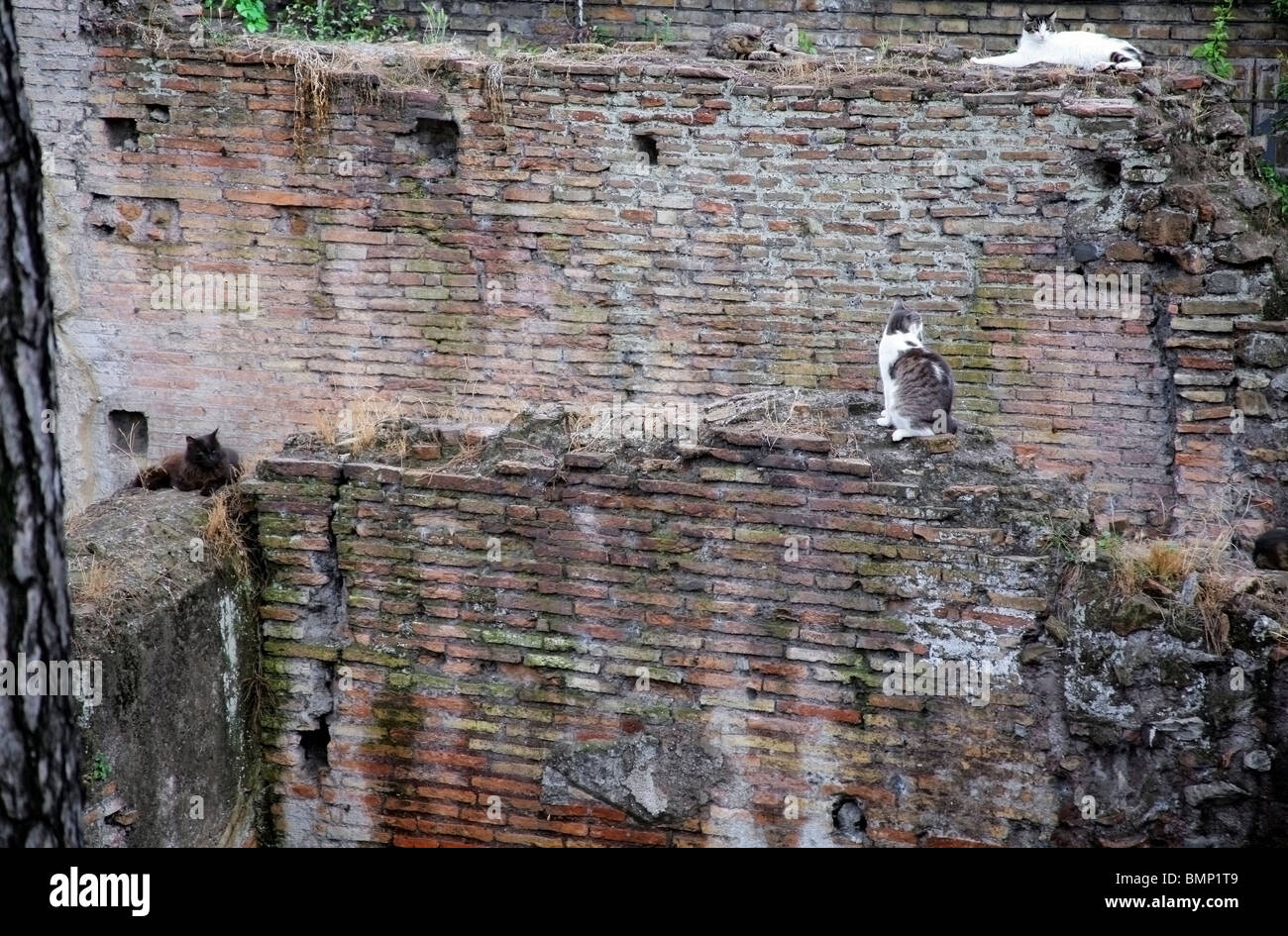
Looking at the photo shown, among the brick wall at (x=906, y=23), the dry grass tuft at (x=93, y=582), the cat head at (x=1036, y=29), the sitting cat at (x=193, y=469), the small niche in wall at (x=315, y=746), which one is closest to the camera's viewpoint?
the dry grass tuft at (x=93, y=582)

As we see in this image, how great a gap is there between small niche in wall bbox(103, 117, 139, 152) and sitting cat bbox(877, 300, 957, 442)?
4764 millimetres

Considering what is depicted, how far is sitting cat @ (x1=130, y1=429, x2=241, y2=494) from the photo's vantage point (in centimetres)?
616

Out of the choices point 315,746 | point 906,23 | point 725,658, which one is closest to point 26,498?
point 725,658

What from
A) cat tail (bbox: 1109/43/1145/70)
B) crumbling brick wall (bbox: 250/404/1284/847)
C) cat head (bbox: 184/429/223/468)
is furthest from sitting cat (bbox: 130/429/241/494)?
cat tail (bbox: 1109/43/1145/70)

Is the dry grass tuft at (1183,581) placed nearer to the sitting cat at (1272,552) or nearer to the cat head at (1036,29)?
the sitting cat at (1272,552)

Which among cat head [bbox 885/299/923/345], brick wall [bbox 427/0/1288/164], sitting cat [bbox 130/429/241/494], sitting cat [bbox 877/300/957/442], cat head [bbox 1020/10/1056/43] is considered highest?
brick wall [bbox 427/0/1288/164]

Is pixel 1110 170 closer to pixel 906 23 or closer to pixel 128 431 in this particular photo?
pixel 906 23

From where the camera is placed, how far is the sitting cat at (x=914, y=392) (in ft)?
17.2

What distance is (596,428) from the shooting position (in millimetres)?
5184

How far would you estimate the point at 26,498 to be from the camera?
2.09 metres

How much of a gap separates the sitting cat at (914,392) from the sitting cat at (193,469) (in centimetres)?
311

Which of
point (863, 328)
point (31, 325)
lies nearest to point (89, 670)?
point (31, 325)

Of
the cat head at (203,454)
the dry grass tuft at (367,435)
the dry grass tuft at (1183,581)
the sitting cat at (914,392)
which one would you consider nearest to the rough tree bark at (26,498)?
the dry grass tuft at (367,435)

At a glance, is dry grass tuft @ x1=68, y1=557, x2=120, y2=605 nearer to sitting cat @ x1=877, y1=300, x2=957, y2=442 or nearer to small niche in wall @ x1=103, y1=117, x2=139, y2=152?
sitting cat @ x1=877, y1=300, x2=957, y2=442
